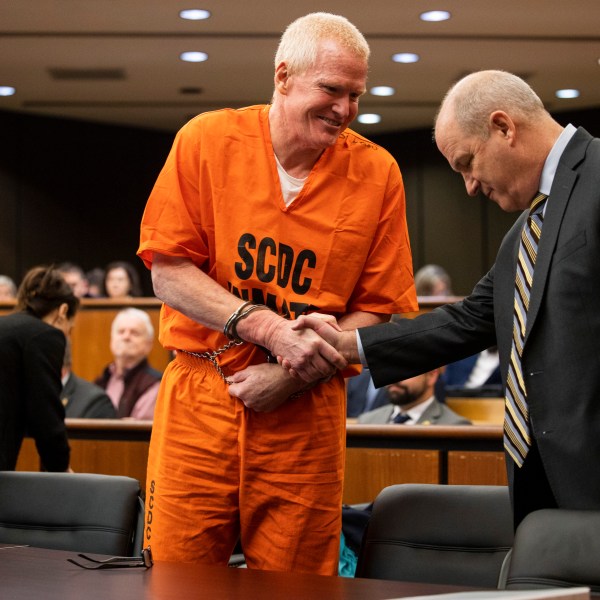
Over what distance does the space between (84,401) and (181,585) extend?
3547mm

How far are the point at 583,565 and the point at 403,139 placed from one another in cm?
1004

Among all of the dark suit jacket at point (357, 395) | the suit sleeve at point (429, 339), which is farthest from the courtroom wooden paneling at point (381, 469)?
the dark suit jacket at point (357, 395)

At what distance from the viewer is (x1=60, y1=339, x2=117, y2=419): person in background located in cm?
488

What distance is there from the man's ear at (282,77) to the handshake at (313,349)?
494 mm

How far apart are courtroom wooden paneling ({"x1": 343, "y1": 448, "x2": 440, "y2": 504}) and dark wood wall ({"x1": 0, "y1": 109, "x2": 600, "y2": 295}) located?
24.1ft

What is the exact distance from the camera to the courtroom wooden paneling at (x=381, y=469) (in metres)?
3.59

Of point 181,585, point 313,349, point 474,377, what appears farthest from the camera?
point 474,377

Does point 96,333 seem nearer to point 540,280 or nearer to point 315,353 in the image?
point 315,353

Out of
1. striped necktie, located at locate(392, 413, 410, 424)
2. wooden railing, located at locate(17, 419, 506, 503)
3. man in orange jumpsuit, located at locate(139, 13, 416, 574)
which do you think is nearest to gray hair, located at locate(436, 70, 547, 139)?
man in orange jumpsuit, located at locate(139, 13, 416, 574)

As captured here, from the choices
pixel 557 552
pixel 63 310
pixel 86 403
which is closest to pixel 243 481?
pixel 557 552

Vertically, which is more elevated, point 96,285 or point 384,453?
point 96,285

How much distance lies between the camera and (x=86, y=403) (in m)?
4.91

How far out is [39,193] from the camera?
10797mm

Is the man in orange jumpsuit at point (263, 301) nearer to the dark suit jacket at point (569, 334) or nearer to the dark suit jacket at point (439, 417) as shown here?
the dark suit jacket at point (569, 334)
